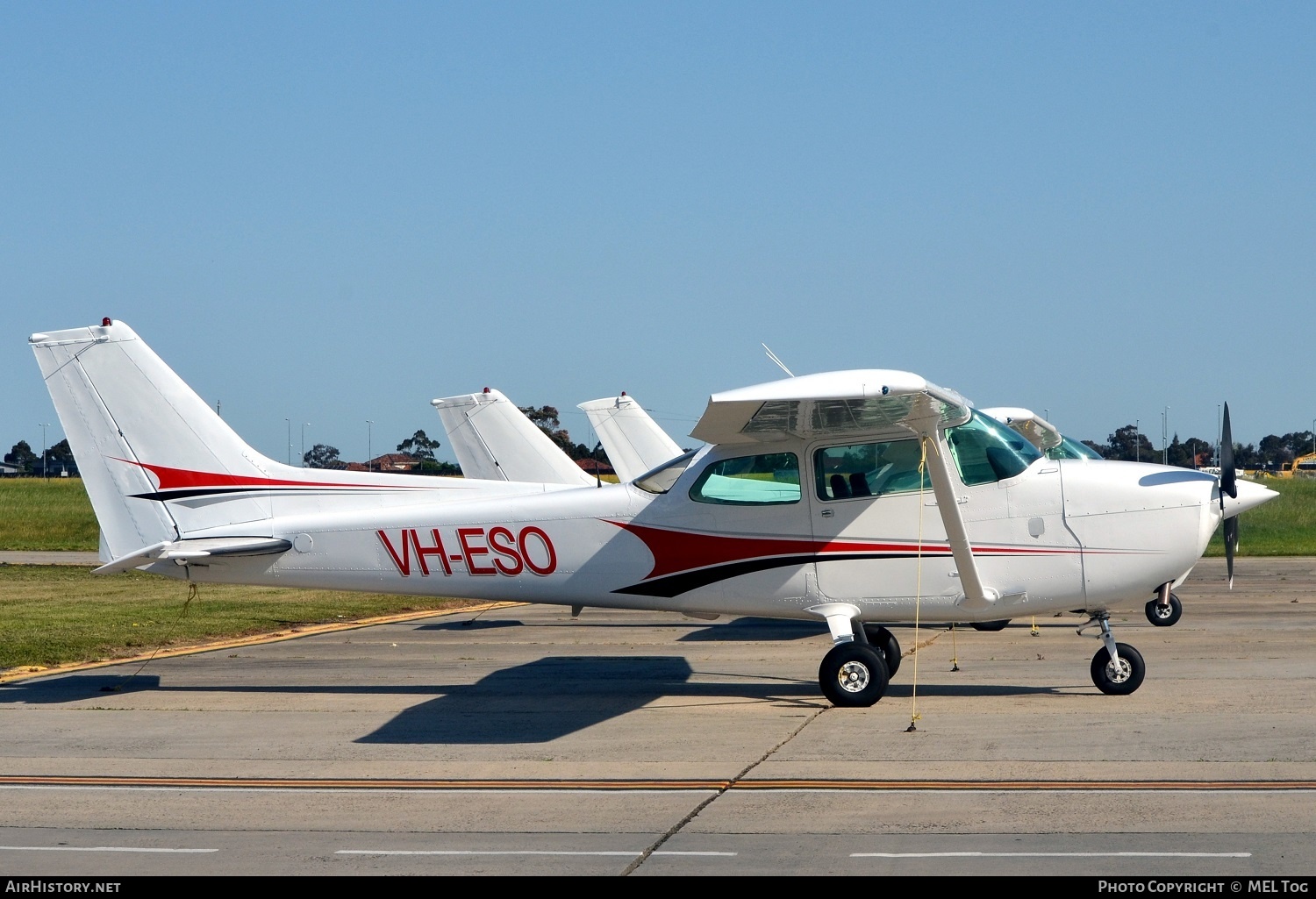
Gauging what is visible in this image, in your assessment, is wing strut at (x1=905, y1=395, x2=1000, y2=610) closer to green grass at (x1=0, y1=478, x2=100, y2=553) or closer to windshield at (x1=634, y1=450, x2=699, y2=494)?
windshield at (x1=634, y1=450, x2=699, y2=494)

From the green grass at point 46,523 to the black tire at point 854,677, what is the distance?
3211cm

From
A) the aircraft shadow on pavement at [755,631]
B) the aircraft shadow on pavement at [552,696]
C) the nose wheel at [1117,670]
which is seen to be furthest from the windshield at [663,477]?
the aircraft shadow on pavement at [755,631]

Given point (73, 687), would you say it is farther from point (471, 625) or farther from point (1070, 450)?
point (1070, 450)

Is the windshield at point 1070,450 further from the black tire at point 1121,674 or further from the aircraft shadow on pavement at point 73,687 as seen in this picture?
the aircraft shadow on pavement at point 73,687

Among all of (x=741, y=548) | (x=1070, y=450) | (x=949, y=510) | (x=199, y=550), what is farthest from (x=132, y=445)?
(x=1070, y=450)

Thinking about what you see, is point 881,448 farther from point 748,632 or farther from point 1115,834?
point 748,632

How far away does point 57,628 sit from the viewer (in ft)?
54.5

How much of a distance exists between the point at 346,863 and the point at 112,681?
7869mm

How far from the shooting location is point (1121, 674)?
1103 centimetres

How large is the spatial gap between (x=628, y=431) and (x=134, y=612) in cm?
890

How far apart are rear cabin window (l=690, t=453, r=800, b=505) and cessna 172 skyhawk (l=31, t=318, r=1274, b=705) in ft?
0.05

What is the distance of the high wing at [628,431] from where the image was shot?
922 inches

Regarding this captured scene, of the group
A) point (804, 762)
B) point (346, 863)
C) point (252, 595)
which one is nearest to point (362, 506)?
point (804, 762)

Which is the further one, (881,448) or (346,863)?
(881,448)
